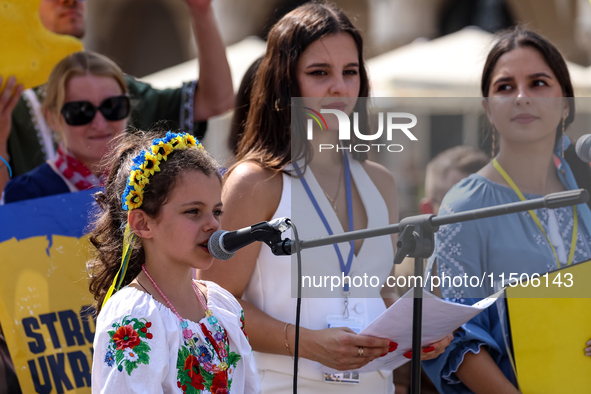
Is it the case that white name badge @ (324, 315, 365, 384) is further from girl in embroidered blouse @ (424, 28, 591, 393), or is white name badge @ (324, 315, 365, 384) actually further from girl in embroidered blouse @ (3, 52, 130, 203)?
girl in embroidered blouse @ (3, 52, 130, 203)

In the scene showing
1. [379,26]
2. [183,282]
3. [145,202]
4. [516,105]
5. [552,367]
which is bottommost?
[552,367]

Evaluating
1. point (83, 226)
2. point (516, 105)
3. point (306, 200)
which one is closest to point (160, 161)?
point (306, 200)

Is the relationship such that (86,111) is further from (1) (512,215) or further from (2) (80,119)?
(1) (512,215)

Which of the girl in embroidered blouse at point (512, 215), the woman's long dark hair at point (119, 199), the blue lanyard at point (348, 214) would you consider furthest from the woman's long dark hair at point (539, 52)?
the woman's long dark hair at point (119, 199)

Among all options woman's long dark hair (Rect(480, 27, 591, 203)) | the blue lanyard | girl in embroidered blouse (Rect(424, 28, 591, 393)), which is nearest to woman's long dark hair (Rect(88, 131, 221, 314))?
the blue lanyard

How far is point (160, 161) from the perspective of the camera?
1.79 m

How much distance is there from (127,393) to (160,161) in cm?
63

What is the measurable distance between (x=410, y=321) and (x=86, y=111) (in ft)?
5.62

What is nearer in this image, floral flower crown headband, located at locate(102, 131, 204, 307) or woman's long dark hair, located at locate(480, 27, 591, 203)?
floral flower crown headband, located at locate(102, 131, 204, 307)

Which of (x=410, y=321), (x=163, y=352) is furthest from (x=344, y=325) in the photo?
(x=163, y=352)

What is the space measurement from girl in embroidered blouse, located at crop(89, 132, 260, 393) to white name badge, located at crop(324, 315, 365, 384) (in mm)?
295

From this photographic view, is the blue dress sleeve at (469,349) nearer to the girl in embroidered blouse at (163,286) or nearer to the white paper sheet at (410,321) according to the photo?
the white paper sheet at (410,321)

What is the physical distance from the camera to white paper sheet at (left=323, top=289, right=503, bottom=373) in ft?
5.39

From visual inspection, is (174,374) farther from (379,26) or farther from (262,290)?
(379,26)
